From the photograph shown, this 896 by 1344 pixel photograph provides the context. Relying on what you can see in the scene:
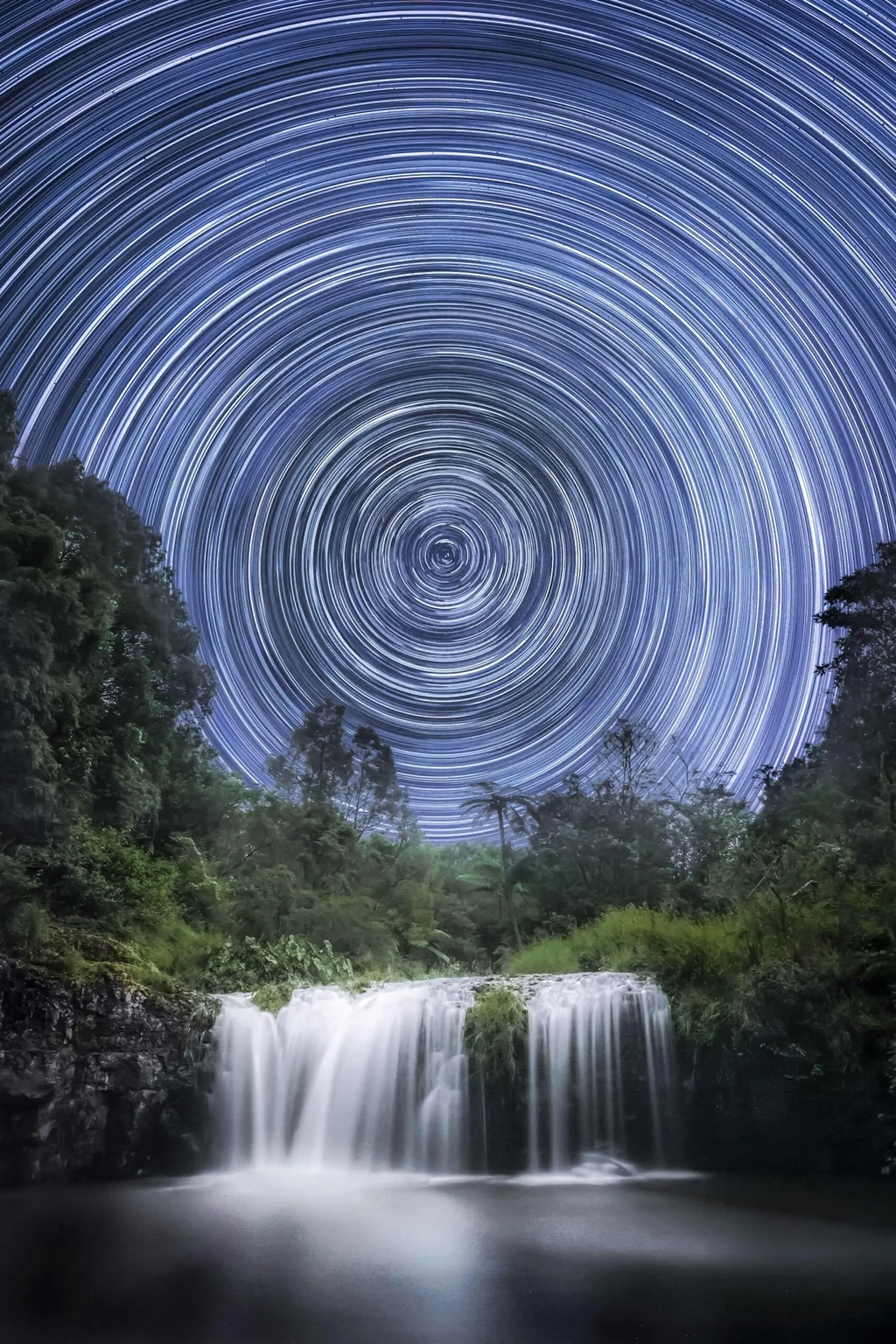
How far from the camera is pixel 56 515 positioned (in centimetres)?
1742

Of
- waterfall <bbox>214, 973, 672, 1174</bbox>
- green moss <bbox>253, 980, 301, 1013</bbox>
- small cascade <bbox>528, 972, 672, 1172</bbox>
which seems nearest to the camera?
small cascade <bbox>528, 972, 672, 1172</bbox>

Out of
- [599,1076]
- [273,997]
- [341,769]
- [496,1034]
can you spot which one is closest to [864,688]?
[599,1076]

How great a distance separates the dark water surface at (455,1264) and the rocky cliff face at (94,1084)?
718 mm

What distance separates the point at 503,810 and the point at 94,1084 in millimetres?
17099

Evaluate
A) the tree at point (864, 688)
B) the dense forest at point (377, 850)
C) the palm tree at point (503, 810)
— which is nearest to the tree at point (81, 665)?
the dense forest at point (377, 850)

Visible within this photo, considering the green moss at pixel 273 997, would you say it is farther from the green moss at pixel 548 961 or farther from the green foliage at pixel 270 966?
the green moss at pixel 548 961

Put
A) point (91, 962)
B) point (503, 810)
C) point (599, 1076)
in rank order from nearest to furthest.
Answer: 1. point (599, 1076)
2. point (91, 962)
3. point (503, 810)

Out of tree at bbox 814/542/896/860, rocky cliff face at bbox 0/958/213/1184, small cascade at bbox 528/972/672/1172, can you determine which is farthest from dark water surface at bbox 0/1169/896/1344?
tree at bbox 814/542/896/860

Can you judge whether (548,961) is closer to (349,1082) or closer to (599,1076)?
(599,1076)

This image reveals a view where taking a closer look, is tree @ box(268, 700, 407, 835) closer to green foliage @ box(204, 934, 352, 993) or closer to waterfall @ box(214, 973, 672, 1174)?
green foliage @ box(204, 934, 352, 993)

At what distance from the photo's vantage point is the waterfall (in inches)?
478

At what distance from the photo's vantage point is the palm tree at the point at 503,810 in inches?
990

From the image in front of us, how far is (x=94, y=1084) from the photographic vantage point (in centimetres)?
1163

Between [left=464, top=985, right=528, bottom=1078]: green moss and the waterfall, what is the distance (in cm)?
18
